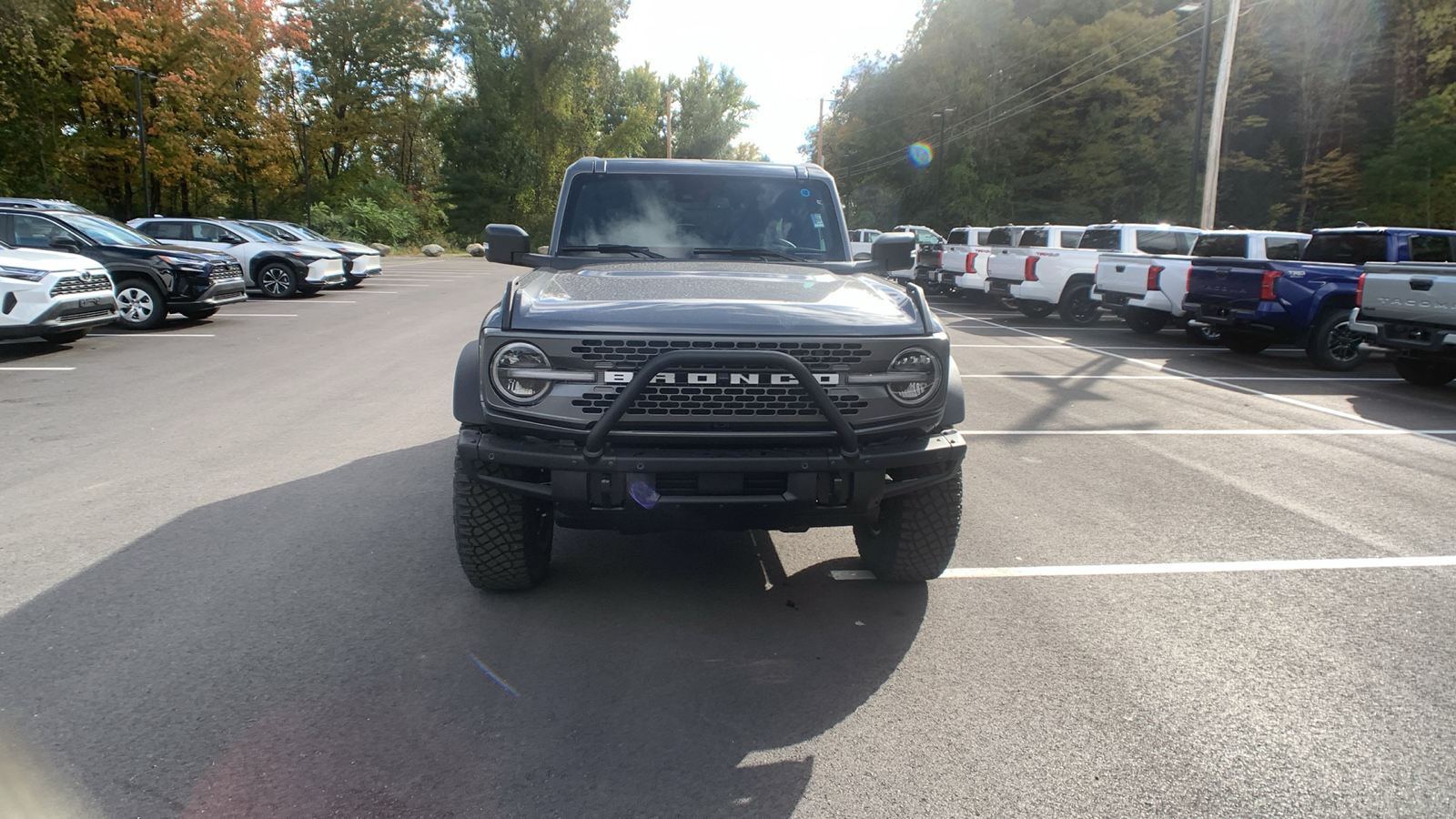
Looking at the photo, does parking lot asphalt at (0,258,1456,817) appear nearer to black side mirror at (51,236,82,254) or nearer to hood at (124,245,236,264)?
black side mirror at (51,236,82,254)

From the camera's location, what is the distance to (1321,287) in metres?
12.6

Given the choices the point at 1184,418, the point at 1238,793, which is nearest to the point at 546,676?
the point at 1238,793

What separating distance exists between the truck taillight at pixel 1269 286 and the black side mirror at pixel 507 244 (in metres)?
10.8

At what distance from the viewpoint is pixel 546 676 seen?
3496mm

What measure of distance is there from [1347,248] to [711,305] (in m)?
12.8

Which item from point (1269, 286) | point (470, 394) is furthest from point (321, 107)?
point (470, 394)

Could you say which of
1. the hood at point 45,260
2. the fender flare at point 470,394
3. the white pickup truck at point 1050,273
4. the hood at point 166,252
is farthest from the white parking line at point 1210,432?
the hood at point 166,252

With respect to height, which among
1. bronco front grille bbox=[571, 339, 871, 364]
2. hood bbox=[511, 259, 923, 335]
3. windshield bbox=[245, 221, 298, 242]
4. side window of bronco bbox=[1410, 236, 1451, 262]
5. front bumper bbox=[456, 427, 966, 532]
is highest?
windshield bbox=[245, 221, 298, 242]

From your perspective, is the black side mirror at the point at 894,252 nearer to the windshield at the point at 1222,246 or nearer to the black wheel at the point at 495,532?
the black wheel at the point at 495,532

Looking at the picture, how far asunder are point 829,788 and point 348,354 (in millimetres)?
10775

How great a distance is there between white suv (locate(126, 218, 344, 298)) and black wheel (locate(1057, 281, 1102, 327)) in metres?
15.3

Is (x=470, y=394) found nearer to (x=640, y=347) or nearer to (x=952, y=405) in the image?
(x=640, y=347)

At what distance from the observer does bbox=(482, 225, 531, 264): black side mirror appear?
5.63 m

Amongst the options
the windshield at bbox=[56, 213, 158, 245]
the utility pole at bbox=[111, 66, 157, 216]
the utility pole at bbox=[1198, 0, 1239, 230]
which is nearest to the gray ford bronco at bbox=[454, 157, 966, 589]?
the windshield at bbox=[56, 213, 158, 245]
